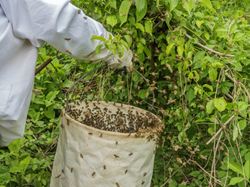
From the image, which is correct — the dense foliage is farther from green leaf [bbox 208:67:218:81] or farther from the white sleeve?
the white sleeve

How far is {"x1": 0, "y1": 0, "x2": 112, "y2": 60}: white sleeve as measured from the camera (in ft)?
2.58

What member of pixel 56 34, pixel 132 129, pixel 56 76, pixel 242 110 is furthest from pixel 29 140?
pixel 242 110

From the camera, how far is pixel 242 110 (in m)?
1.05

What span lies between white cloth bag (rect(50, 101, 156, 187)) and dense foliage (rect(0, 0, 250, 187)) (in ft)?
Answer: 0.94

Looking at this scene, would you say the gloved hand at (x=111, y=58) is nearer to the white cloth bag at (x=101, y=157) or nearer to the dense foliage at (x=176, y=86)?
the dense foliage at (x=176, y=86)

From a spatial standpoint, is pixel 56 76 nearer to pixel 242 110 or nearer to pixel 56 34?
pixel 56 34

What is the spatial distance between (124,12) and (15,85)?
1.86 feet

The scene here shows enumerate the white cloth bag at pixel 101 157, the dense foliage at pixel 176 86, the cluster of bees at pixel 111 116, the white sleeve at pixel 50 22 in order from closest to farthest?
the white sleeve at pixel 50 22 < the white cloth bag at pixel 101 157 < the dense foliage at pixel 176 86 < the cluster of bees at pixel 111 116

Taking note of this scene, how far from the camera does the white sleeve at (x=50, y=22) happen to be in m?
0.79

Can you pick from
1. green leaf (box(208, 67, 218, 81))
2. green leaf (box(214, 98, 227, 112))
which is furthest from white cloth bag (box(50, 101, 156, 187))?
green leaf (box(208, 67, 218, 81))

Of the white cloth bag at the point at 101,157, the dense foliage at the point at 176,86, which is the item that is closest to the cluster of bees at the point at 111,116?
the dense foliage at the point at 176,86

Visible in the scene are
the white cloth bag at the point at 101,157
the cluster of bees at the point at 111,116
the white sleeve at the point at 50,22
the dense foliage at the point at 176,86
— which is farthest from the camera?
the cluster of bees at the point at 111,116

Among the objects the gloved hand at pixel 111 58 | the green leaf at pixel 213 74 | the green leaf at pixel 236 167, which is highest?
the gloved hand at pixel 111 58

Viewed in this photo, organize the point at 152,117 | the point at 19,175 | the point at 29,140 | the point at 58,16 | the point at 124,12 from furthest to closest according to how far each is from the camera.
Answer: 1. the point at 29,140
2. the point at 19,175
3. the point at 152,117
4. the point at 124,12
5. the point at 58,16
